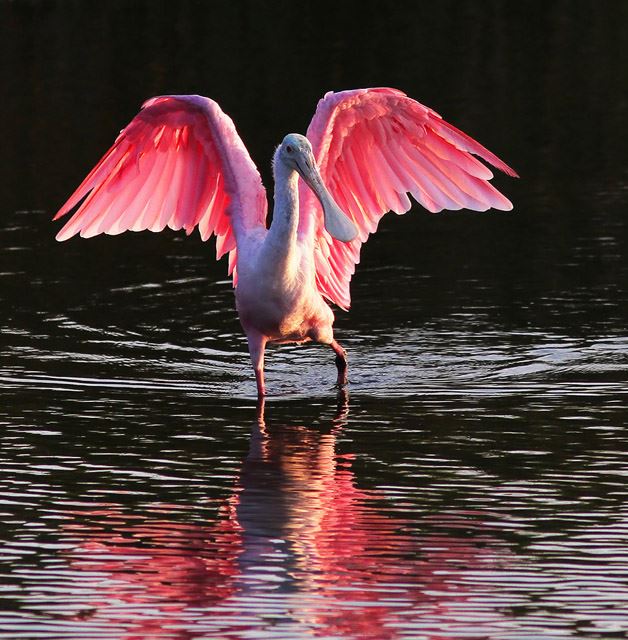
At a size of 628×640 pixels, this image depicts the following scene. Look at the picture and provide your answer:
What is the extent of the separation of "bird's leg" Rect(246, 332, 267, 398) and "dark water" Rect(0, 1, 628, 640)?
160 millimetres

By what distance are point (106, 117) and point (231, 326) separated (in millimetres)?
9475

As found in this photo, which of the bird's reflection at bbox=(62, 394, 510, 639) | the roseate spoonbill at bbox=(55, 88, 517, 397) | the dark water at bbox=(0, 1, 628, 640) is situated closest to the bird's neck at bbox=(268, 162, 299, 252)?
the roseate spoonbill at bbox=(55, 88, 517, 397)

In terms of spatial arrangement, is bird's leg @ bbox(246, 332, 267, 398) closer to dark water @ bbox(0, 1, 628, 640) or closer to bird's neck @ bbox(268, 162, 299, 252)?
dark water @ bbox(0, 1, 628, 640)

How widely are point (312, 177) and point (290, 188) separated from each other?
0.14 metres

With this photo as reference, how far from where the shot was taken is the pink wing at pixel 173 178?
11.1 metres

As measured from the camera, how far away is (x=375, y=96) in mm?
11133

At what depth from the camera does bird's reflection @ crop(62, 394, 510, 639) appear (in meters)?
6.86

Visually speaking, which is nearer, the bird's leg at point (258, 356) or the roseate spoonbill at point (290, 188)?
the roseate spoonbill at point (290, 188)

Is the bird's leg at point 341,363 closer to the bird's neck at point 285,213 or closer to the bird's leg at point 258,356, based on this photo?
the bird's leg at point 258,356

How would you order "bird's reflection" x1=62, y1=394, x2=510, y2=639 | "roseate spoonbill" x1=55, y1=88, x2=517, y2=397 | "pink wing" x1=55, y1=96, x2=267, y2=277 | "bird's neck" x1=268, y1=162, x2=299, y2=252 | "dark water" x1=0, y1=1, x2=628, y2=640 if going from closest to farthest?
"bird's reflection" x1=62, y1=394, x2=510, y2=639 < "dark water" x1=0, y1=1, x2=628, y2=640 < "bird's neck" x1=268, y1=162, x2=299, y2=252 < "roseate spoonbill" x1=55, y1=88, x2=517, y2=397 < "pink wing" x1=55, y1=96, x2=267, y2=277

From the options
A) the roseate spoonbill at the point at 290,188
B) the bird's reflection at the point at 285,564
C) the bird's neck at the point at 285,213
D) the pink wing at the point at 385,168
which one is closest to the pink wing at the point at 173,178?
the roseate spoonbill at the point at 290,188

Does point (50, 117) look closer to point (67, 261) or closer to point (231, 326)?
point (67, 261)

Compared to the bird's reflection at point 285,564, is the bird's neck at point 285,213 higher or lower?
higher

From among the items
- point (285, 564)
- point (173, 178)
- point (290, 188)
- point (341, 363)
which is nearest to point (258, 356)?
point (341, 363)
